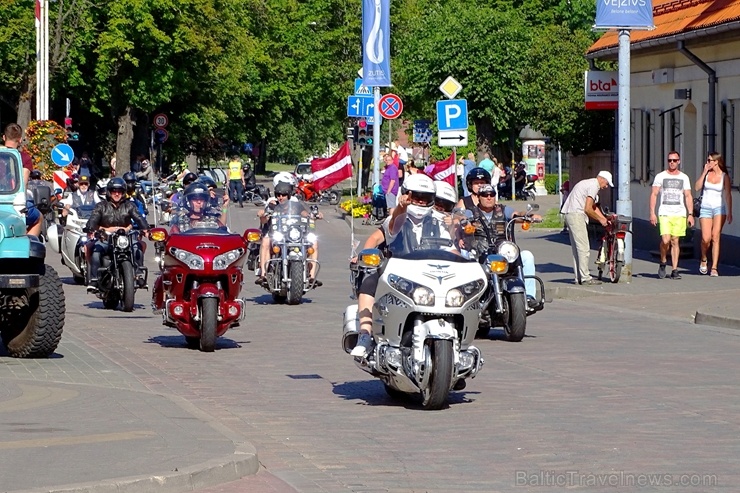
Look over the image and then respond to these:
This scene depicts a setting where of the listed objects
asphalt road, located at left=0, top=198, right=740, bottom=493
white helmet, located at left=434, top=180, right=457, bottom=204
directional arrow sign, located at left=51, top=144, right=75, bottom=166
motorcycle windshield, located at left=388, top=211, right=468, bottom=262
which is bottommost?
asphalt road, located at left=0, top=198, right=740, bottom=493

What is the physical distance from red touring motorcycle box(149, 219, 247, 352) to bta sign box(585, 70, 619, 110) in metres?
16.1

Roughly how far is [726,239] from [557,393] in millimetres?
14815

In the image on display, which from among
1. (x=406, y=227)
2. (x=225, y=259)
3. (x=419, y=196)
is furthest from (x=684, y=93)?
(x=406, y=227)

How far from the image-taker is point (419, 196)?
1094 cm

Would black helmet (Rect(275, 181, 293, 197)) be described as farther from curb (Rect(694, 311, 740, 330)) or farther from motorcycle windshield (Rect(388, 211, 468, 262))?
motorcycle windshield (Rect(388, 211, 468, 262))

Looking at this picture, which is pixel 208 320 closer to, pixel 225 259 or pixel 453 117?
pixel 225 259

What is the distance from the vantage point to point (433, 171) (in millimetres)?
37406

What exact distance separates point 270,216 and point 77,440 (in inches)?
466

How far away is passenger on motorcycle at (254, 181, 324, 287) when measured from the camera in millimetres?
20062

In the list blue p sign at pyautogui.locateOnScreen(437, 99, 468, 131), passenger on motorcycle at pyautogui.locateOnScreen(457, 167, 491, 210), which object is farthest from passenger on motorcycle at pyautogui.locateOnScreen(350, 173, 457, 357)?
blue p sign at pyautogui.locateOnScreen(437, 99, 468, 131)

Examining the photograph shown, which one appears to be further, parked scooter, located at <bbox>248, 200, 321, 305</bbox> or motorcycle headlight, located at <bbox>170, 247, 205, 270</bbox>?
parked scooter, located at <bbox>248, 200, 321, 305</bbox>

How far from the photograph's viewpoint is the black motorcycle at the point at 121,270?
18734 millimetres

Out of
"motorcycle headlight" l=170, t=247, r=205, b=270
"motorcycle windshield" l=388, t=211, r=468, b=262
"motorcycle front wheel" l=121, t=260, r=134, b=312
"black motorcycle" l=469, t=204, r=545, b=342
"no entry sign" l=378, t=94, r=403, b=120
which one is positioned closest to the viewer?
"motorcycle windshield" l=388, t=211, r=468, b=262

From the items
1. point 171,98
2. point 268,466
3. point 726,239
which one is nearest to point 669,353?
point 268,466
